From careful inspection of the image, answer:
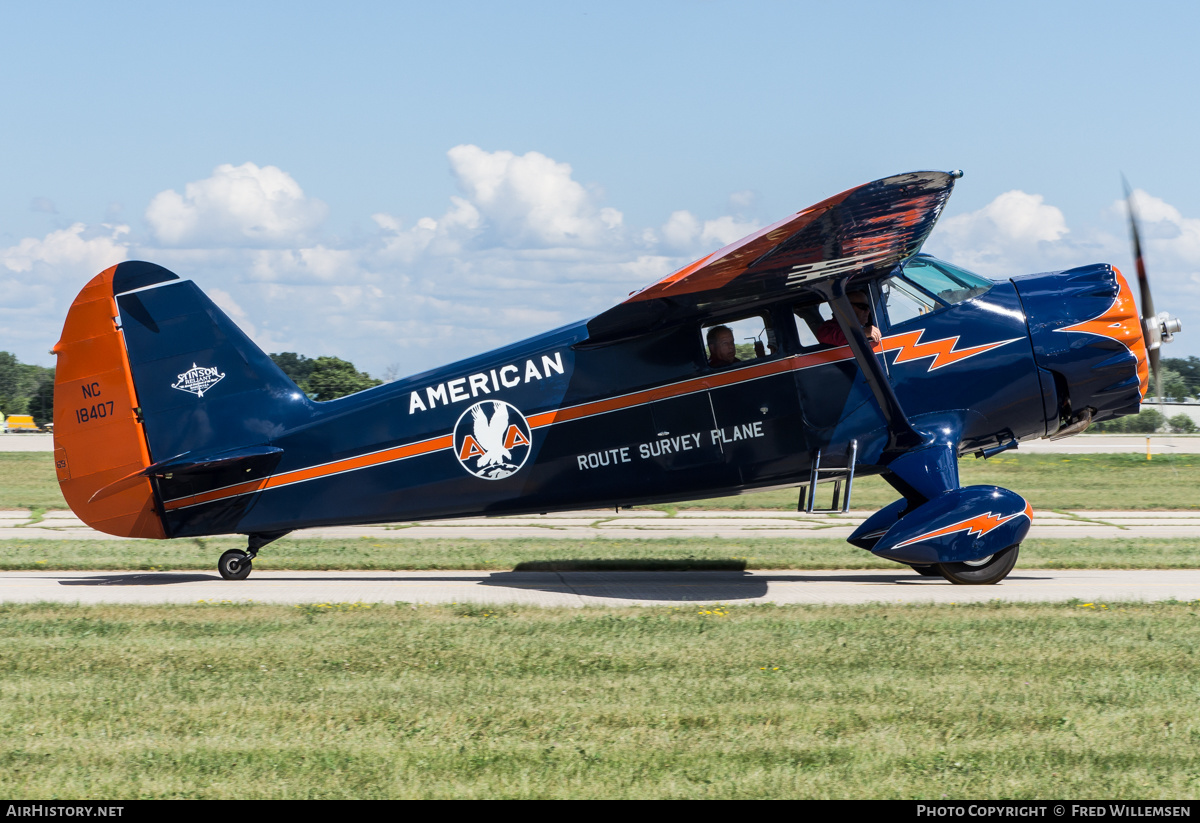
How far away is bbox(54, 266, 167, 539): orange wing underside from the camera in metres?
10.2

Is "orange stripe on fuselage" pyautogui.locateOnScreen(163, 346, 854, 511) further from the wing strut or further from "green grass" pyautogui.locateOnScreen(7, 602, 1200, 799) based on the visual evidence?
"green grass" pyautogui.locateOnScreen(7, 602, 1200, 799)

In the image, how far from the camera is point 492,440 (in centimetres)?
988

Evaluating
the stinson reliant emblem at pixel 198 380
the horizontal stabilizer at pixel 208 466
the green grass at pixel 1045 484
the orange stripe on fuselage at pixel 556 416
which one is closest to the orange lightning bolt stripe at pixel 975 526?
the orange stripe on fuselage at pixel 556 416

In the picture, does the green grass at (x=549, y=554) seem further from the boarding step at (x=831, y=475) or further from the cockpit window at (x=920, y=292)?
the cockpit window at (x=920, y=292)

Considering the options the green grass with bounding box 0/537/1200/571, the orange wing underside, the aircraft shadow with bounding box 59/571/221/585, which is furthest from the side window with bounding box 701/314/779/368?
the aircraft shadow with bounding box 59/571/221/585

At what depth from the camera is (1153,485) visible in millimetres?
24703

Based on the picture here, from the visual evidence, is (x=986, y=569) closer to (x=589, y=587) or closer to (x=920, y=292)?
(x=920, y=292)

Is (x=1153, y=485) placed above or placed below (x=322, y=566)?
below

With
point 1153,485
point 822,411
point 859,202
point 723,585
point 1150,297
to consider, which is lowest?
point 1153,485

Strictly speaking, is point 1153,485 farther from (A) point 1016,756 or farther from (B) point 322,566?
(A) point 1016,756

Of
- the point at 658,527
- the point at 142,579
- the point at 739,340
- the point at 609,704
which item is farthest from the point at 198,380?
the point at 658,527

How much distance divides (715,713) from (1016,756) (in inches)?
58.7

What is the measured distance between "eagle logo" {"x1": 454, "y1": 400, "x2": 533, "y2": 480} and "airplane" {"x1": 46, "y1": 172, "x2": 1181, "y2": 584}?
0.06ft
